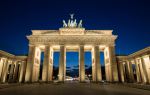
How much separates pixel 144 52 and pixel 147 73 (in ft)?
22.7

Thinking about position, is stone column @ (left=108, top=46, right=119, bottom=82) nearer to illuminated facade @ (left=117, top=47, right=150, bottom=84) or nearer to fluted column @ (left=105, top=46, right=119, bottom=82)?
fluted column @ (left=105, top=46, right=119, bottom=82)

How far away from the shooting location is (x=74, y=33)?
149ft

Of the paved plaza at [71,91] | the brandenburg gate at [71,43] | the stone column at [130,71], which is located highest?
the brandenburg gate at [71,43]

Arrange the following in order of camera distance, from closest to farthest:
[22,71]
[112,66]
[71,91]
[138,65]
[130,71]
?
1. [71,91]
2. [112,66]
3. [138,65]
4. [22,71]
5. [130,71]

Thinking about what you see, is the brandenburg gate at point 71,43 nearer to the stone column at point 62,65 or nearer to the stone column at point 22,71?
Answer: the stone column at point 62,65

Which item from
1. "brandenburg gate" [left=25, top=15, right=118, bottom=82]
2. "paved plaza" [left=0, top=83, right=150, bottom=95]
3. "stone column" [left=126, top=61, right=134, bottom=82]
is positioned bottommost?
"paved plaza" [left=0, top=83, right=150, bottom=95]

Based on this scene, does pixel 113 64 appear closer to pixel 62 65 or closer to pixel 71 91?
pixel 62 65

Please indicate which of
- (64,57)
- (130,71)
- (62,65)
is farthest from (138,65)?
(62,65)

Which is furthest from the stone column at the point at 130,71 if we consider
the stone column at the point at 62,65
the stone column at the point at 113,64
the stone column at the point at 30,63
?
the stone column at the point at 30,63

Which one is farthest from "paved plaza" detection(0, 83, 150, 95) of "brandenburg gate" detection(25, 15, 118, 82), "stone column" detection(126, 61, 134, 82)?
A: "stone column" detection(126, 61, 134, 82)

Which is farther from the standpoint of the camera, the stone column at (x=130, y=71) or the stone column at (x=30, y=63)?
the stone column at (x=130, y=71)

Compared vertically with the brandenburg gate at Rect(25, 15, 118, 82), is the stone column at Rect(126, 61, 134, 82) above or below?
below

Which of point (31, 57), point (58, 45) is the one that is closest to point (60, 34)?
point (58, 45)

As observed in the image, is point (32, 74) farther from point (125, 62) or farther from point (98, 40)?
point (125, 62)
